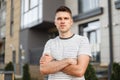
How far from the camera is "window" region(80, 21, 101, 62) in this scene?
13.6 m

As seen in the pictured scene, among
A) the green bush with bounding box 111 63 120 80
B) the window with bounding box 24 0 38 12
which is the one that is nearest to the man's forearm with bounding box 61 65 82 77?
the green bush with bounding box 111 63 120 80

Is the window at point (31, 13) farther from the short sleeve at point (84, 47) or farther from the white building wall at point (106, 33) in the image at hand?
the short sleeve at point (84, 47)

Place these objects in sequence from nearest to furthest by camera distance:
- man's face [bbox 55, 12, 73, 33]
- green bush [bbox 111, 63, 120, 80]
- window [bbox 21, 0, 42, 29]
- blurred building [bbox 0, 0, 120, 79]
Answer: man's face [bbox 55, 12, 73, 33] → green bush [bbox 111, 63, 120, 80] → blurred building [bbox 0, 0, 120, 79] → window [bbox 21, 0, 42, 29]

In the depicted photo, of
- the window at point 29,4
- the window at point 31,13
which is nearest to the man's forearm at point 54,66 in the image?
the window at point 31,13

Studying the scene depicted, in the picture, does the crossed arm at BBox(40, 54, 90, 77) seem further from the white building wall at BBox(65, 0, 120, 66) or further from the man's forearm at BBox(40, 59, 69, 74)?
the white building wall at BBox(65, 0, 120, 66)

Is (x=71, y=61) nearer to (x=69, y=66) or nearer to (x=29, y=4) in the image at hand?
(x=69, y=66)

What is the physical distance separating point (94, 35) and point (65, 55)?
1236cm

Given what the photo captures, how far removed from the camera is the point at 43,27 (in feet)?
62.6

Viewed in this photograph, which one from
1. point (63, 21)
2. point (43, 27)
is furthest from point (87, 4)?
point (63, 21)

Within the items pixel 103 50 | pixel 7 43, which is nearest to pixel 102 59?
pixel 103 50

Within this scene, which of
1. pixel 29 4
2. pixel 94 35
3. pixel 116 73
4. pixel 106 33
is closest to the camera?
pixel 116 73

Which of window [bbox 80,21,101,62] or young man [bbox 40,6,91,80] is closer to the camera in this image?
young man [bbox 40,6,91,80]

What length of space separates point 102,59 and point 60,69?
37.0 feet

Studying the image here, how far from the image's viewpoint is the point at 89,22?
48.5 feet
